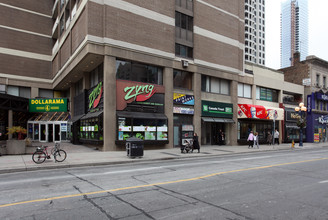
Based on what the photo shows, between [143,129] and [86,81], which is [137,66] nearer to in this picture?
[143,129]

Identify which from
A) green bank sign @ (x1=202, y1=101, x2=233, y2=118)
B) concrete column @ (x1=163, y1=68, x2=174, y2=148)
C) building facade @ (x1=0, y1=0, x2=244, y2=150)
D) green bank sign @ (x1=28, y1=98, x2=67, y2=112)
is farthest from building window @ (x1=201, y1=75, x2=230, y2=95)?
green bank sign @ (x1=28, y1=98, x2=67, y2=112)

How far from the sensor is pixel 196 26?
25797mm

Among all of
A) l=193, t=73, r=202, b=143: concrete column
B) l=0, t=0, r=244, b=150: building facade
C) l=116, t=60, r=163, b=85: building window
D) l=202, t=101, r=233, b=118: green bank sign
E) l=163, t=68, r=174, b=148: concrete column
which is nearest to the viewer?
l=0, t=0, r=244, b=150: building facade

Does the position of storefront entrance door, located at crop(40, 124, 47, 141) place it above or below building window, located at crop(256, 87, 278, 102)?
below

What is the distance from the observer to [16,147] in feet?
53.1

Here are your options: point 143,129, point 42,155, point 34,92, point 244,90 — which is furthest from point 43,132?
point 244,90

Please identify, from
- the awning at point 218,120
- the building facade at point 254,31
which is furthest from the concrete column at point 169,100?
the building facade at point 254,31

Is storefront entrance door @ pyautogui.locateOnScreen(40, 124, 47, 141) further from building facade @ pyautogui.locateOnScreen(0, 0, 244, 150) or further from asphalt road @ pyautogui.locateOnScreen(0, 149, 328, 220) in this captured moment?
asphalt road @ pyautogui.locateOnScreen(0, 149, 328, 220)

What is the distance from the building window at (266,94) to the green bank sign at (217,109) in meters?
6.05

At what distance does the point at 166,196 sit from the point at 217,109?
21.1 m

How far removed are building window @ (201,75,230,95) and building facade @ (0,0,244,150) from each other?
0.11 meters

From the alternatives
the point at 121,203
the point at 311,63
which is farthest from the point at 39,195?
the point at 311,63

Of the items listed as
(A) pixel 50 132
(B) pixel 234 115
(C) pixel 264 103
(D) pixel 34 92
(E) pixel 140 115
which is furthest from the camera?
(D) pixel 34 92

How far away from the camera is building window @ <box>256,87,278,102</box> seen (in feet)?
105
